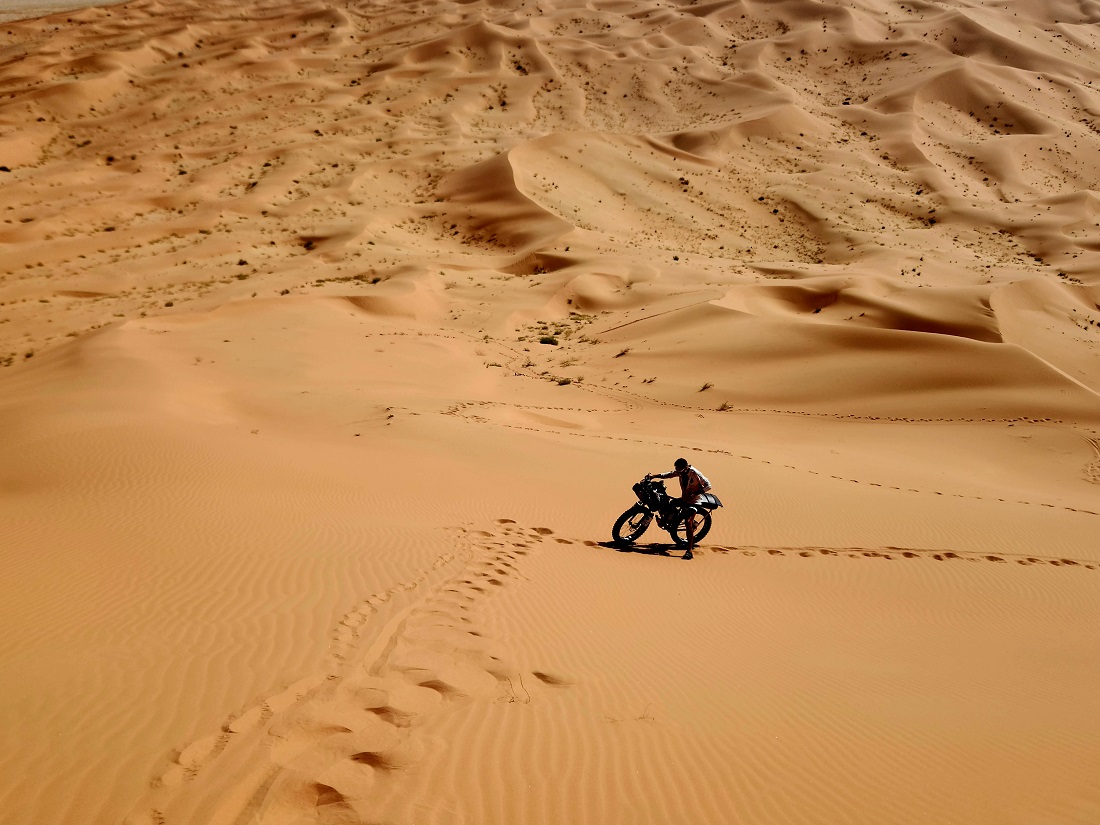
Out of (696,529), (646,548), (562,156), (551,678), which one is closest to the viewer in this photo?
(551,678)

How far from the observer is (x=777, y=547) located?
883 centimetres

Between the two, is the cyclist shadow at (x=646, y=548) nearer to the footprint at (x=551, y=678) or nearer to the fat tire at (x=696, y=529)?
the fat tire at (x=696, y=529)

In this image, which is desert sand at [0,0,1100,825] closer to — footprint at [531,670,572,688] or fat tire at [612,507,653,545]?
footprint at [531,670,572,688]

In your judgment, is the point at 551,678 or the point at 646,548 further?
the point at 646,548

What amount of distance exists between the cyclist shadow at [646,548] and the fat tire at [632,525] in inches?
2.6

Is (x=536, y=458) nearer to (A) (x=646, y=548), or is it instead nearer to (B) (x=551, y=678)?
(A) (x=646, y=548)

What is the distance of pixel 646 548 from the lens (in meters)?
8.40

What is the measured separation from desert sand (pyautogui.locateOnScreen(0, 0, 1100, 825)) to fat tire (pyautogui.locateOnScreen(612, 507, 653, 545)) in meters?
0.17

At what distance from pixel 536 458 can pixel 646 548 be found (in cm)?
301

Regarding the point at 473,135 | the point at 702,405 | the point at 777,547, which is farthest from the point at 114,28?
the point at 777,547

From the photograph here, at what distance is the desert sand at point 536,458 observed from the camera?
3979 millimetres

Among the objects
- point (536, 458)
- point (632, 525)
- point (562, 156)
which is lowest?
point (536, 458)

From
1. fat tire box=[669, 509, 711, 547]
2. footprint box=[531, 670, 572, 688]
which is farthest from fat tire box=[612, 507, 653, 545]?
footprint box=[531, 670, 572, 688]

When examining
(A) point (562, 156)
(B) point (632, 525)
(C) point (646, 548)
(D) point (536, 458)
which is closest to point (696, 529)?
(C) point (646, 548)
